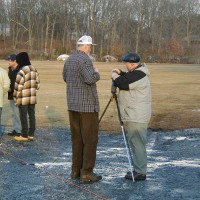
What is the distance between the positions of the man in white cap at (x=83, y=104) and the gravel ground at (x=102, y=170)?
408 mm

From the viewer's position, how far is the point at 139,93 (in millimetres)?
7426

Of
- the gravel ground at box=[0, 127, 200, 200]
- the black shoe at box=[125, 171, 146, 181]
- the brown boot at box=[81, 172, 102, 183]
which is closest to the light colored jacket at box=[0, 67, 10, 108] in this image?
the gravel ground at box=[0, 127, 200, 200]

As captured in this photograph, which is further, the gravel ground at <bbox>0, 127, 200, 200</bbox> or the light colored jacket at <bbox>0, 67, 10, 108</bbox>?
the light colored jacket at <bbox>0, 67, 10, 108</bbox>

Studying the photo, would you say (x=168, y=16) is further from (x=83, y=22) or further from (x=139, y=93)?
(x=139, y=93)

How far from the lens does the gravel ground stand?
6.78 meters

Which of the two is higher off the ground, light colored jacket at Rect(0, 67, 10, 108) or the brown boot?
light colored jacket at Rect(0, 67, 10, 108)

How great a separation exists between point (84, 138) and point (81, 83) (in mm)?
832

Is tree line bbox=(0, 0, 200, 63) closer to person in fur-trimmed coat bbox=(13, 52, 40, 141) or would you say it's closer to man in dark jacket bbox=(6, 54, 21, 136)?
man in dark jacket bbox=(6, 54, 21, 136)

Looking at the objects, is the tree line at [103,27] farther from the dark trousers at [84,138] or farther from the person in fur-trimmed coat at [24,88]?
the dark trousers at [84,138]

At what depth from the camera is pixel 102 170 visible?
818 centimetres

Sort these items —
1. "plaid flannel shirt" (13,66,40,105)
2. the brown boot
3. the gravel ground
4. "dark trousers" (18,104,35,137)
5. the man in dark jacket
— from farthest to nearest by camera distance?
the man in dark jacket
"dark trousers" (18,104,35,137)
"plaid flannel shirt" (13,66,40,105)
the brown boot
the gravel ground

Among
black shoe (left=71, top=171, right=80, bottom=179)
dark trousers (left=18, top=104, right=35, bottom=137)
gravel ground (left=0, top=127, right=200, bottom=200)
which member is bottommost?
gravel ground (left=0, top=127, right=200, bottom=200)

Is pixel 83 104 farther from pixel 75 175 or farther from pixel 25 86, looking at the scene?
pixel 25 86

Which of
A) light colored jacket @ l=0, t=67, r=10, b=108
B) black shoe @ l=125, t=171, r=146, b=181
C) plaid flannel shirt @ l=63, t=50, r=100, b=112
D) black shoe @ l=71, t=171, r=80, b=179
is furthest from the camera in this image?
light colored jacket @ l=0, t=67, r=10, b=108
